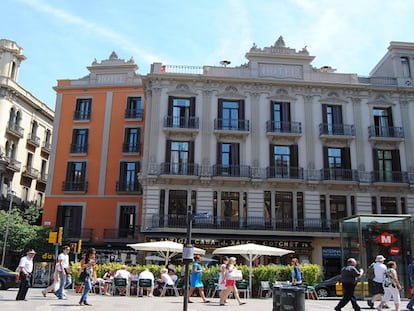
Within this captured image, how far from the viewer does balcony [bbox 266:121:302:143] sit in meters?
32.3

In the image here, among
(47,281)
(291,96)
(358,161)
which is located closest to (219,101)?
(291,96)

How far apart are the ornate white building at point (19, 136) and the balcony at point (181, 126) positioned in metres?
15.8

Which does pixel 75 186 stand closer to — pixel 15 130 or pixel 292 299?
pixel 15 130

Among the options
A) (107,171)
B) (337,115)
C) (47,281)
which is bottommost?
(47,281)

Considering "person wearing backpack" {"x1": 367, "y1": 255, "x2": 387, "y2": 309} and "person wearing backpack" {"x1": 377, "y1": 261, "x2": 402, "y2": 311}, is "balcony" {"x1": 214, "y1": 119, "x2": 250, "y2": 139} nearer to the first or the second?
"person wearing backpack" {"x1": 367, "y1": 255, "x2": 387, "y2": 309}

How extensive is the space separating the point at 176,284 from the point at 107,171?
18608mm

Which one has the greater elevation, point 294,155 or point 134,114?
point 134,114

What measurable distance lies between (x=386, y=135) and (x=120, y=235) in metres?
21.7

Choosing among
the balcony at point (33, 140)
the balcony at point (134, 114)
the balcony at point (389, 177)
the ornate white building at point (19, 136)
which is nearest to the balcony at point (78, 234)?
the ornate white building at point (19, 136)

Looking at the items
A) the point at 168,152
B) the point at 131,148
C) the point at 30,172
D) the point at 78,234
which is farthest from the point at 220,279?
the point at 30,172

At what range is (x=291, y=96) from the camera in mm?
33531

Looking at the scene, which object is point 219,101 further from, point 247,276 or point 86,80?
point 247,276

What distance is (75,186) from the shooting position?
36.5 meters

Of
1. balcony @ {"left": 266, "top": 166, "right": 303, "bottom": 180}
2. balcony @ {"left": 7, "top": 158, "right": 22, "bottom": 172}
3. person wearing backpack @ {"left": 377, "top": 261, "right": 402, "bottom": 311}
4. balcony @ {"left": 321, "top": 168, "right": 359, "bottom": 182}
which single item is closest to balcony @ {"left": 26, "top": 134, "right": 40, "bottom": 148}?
balcony @ {"left": 7, "top": 158, "right": 22, "bottom": 172}
